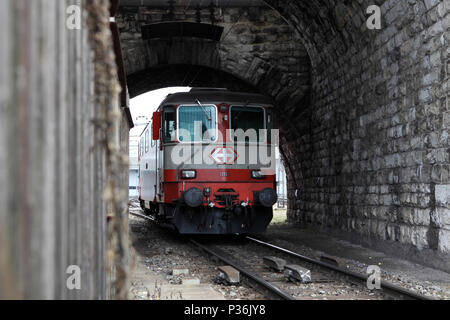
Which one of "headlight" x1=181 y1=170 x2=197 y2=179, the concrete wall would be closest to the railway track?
"headlight" x1=181 y1=170 x2=197 y2=179

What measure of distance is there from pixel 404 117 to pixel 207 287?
4.92 m

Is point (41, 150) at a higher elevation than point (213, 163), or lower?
lower

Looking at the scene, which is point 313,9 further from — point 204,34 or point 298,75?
point 204,34

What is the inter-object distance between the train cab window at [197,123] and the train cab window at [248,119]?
1.57ft

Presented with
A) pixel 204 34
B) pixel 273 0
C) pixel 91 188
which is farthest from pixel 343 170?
pixel 91 188

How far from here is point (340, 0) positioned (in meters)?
11.4

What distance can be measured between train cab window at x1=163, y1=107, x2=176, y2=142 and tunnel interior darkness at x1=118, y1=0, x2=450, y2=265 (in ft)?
13.1

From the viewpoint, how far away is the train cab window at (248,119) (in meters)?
12.0

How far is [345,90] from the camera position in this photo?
12.5 m

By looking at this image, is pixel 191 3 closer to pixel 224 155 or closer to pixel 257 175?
pixel 224 155

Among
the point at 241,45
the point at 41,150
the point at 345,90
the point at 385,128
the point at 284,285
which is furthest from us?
the point at 241,45

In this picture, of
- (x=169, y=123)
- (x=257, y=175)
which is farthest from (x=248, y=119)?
(x=169, y=123)

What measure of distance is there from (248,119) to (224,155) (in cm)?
116

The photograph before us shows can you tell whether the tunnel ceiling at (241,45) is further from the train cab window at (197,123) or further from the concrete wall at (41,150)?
the concrete wall at (41,150)
